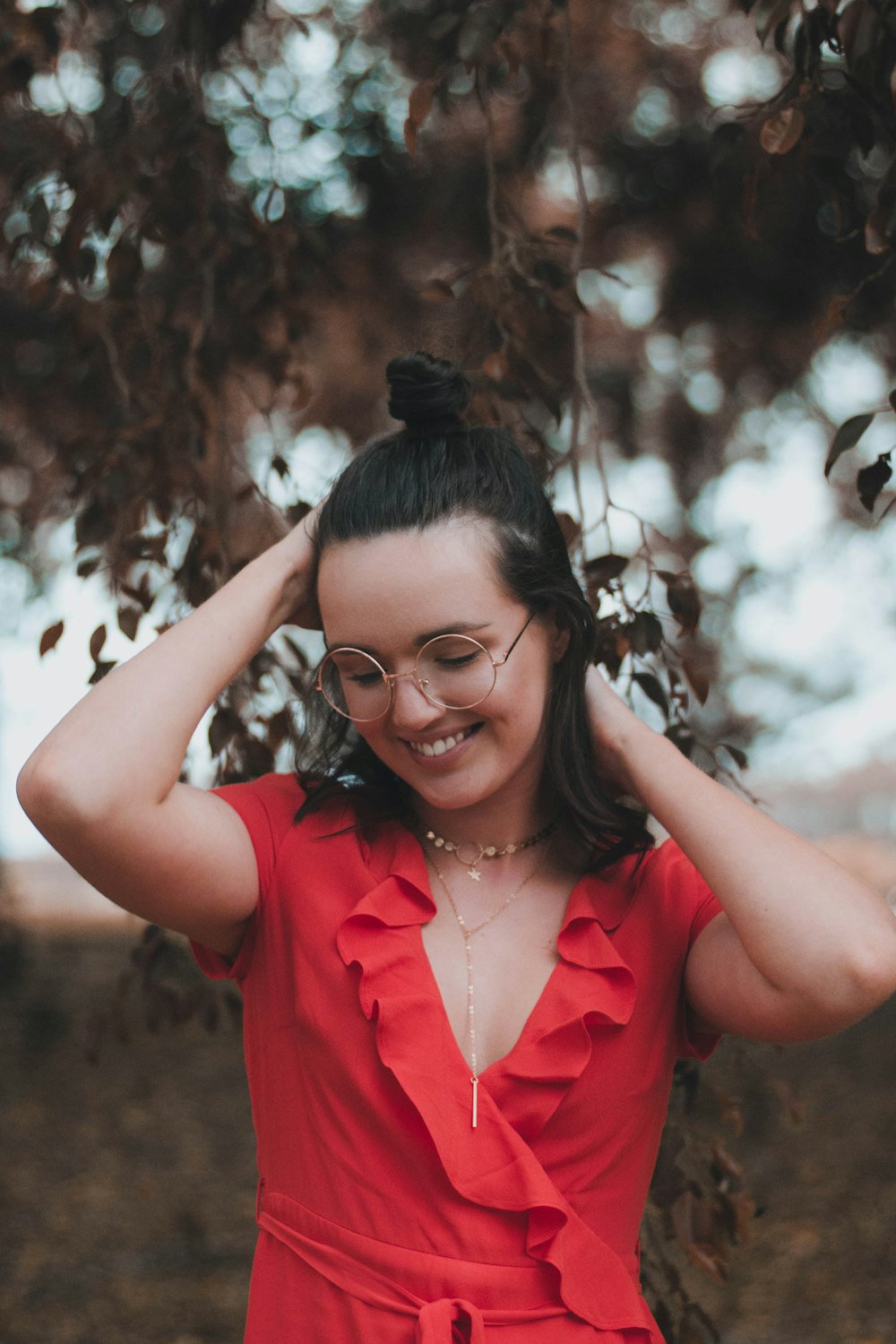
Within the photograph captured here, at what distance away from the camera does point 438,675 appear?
4.36 ft

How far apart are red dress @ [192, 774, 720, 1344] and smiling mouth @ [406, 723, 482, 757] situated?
16 cm

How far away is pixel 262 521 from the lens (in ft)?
7.36

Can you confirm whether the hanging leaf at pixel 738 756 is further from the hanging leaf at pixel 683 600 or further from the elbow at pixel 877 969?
the elbow at pixel 877 969

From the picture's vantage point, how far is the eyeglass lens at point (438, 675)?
1.32 meters

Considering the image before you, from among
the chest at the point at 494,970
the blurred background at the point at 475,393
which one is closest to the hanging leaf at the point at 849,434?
the blurred background at the point at 475,393

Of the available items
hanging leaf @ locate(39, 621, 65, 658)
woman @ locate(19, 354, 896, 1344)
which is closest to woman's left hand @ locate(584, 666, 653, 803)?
woman @ locate(19, 354, 896, 1344)

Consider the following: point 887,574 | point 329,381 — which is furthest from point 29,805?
point 887,574

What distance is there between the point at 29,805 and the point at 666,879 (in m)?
0.72

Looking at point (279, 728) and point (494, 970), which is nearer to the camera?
point (494, 970)

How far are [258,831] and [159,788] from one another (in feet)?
0.60

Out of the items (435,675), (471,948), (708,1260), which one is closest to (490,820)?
(471,948)

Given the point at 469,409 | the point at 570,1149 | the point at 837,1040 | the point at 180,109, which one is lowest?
the point at 837,1040

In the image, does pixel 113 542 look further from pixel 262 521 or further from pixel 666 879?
pixel 666 879

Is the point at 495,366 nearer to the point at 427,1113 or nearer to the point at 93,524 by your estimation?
the point at 93,524
